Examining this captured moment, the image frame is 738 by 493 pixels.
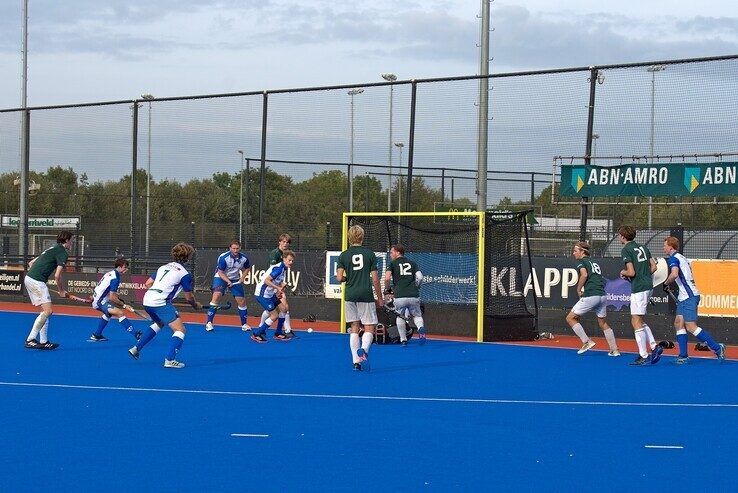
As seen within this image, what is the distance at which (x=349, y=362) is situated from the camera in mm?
16984

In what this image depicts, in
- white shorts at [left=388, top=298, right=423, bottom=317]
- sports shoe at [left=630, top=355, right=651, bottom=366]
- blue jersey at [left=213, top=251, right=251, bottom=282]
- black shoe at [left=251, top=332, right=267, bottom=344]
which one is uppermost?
blue jersey at [left=213, top=251, right=251, bottom=282]

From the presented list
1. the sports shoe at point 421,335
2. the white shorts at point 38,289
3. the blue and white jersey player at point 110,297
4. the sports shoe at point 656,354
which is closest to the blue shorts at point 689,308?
the sports shoe at point 656,354

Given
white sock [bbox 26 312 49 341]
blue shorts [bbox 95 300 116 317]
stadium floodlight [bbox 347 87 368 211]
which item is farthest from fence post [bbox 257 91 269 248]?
white sock [bbox 26 312 49 341]

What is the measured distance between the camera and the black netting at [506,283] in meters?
21.8

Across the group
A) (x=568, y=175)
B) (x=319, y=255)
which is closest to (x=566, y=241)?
(x=568, y=175)

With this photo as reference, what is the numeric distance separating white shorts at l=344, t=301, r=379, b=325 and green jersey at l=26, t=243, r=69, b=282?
5.10 m

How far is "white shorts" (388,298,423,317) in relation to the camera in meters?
20.5

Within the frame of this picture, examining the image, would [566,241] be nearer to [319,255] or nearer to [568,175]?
[568,175]

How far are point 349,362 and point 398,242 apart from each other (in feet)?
22.3

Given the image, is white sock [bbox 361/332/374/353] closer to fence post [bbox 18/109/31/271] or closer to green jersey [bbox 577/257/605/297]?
green jersey [bbox 577/257/605/297]

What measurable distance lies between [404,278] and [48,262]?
6178 mm

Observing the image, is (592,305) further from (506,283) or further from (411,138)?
(411,138)

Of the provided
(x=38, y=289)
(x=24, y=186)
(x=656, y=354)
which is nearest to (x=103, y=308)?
(x=38, y=289)

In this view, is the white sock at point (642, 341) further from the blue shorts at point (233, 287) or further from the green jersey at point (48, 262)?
the green jersey at point (48, 262)
